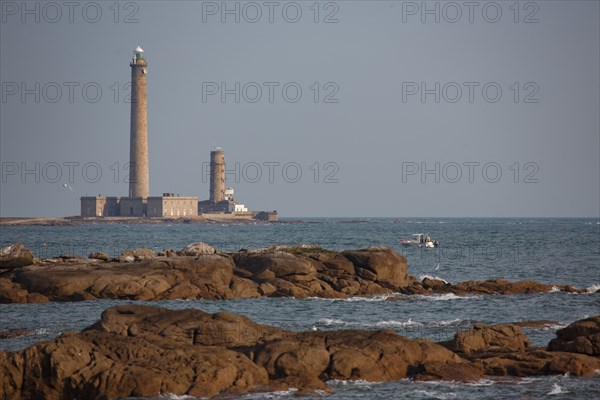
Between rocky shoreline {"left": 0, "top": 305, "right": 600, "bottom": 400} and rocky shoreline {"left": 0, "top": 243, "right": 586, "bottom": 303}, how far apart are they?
17291mm

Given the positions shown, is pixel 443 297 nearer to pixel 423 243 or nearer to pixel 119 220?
pixel 423 243

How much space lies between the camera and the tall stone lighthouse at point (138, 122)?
165 m

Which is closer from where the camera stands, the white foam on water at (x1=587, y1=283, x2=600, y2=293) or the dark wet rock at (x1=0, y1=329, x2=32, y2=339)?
the dark wet rock at (x1=0, y1=329, x2=32, y2=339)

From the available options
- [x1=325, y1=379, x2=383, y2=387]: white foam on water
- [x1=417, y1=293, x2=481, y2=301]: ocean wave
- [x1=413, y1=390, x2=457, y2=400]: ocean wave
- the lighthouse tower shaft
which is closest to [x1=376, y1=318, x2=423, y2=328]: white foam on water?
[x1=417, y1=293, x2=481, y2=301]: ocean wave

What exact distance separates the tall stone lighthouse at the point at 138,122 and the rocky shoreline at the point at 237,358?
13929 cm

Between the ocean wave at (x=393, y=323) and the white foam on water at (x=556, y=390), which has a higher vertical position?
the ocean wave at (x=393, y=323)

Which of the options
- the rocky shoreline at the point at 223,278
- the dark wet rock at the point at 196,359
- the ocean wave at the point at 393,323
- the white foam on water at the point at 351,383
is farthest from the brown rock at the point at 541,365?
the rocky shoreline at the point at 223,278

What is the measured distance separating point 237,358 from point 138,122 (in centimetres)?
14444

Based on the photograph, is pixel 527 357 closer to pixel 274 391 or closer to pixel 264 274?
pixel 274 391

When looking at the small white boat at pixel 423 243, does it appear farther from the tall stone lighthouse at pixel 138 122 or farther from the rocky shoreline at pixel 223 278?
the tall stone lighthouse at pixel 138 122

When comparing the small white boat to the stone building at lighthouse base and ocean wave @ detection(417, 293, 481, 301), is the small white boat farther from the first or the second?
the stone building at lighthouse base

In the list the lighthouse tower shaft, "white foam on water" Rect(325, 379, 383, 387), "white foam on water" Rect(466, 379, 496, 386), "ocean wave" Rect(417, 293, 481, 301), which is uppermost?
the lighthouse tower shaft

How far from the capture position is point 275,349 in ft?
80.0

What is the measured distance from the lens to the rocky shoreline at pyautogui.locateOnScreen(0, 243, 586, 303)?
44.2 metres
